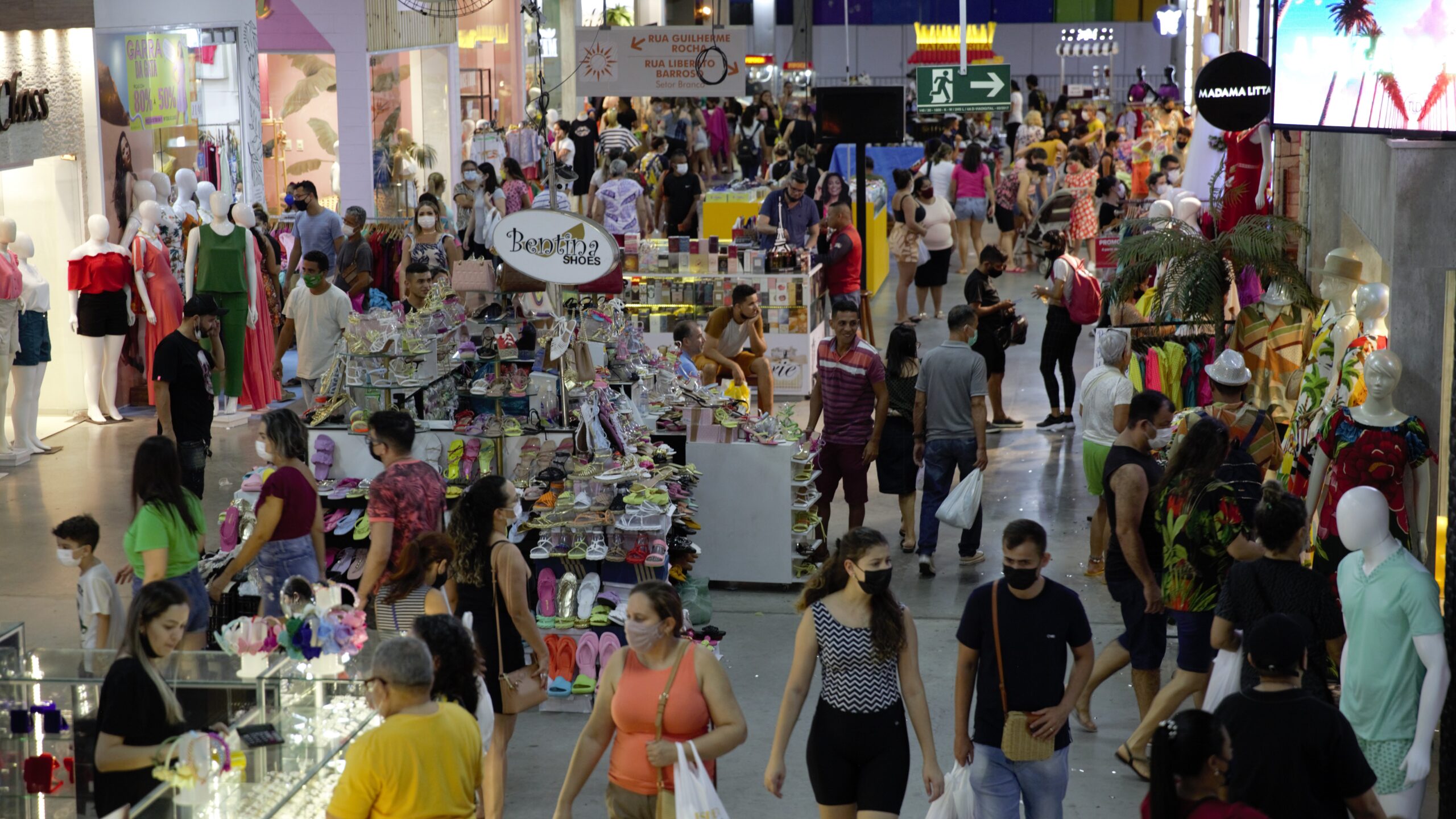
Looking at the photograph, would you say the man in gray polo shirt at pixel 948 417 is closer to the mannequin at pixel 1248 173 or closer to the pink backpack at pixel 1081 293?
the pink backpack at pixel 1081 293

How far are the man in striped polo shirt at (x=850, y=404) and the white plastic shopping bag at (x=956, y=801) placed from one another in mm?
3752

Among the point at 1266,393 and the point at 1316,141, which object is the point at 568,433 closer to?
the point at 1266,393

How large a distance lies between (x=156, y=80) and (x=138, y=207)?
3.79 ft

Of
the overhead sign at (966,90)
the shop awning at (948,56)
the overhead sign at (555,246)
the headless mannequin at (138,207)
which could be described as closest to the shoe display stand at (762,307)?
the headless mannequin at (138,207)

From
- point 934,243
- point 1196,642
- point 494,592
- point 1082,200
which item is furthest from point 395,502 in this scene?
point 1082,200

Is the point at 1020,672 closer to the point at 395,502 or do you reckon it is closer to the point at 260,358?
the point at 395,502

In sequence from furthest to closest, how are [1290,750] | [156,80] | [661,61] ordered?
1. [661,61]
2. [156,80]
3. [1290,750]

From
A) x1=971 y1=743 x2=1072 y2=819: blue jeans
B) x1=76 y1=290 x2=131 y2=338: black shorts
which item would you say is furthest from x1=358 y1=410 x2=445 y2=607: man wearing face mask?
x1=76 y1=290 x2=131 y2=338: black shorts

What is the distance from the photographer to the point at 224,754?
4.16 m

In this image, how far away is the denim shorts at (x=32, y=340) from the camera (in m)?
10.6

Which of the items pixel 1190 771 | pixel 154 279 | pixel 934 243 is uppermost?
pixel 934 243

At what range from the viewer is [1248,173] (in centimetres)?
1100

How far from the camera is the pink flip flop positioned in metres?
6.72

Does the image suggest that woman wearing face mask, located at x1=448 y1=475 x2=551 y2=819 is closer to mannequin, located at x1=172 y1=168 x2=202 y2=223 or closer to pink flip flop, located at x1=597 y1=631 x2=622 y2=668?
pink flip flop, located at x1=597 y1=631 x2=622 y2=668
